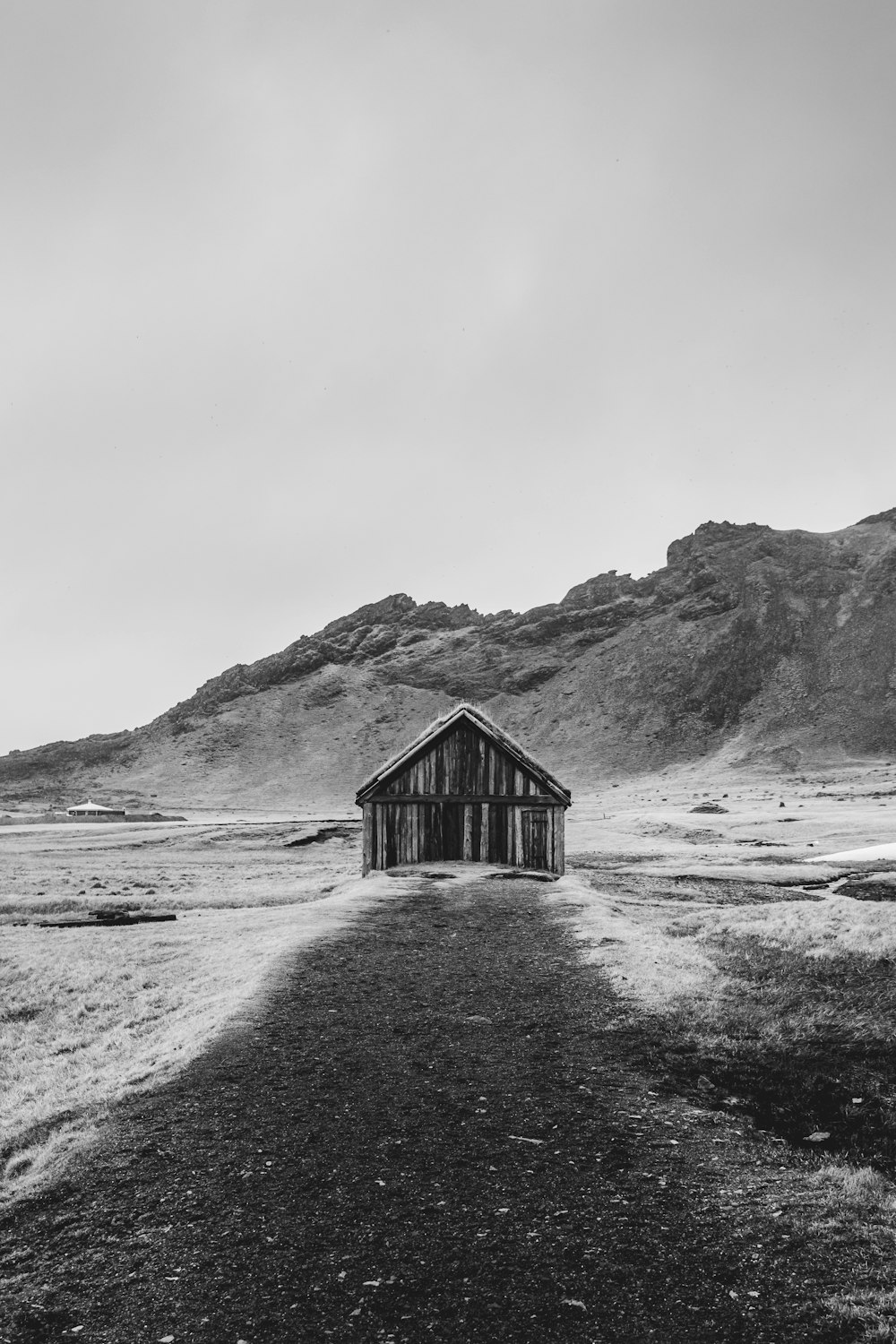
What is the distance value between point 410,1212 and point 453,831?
24.1 metres

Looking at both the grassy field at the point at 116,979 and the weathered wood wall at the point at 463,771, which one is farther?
the weathered wood wall at the point at 463,771

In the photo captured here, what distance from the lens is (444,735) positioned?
1187 inches

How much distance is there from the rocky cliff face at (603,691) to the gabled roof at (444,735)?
105590 millimetres

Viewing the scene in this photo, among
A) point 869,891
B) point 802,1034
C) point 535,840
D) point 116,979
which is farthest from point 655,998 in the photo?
point 535,840

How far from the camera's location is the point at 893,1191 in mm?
6102

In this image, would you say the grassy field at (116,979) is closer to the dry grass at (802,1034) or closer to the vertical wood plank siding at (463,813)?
the vertical wood plank siding at (463,813)

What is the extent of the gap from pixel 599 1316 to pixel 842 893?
2512 centimetres

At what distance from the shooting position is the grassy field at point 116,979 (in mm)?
8750

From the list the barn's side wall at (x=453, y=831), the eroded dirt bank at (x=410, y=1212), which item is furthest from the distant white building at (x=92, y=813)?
the eroded dirt bank at (x=410, y=1212)

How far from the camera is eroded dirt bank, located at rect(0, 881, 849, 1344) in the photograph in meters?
4.68

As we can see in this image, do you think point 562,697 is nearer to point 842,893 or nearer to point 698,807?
point 698,807

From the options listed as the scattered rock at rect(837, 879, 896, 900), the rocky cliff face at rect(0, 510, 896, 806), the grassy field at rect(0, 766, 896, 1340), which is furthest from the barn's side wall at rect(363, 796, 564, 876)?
the rocky cliff face at rect(0, 510, 896, 806)

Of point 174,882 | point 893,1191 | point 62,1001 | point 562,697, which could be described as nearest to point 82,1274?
point 893,1191

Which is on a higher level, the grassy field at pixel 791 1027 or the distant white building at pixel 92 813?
the grassy field at pixel 791 1027
